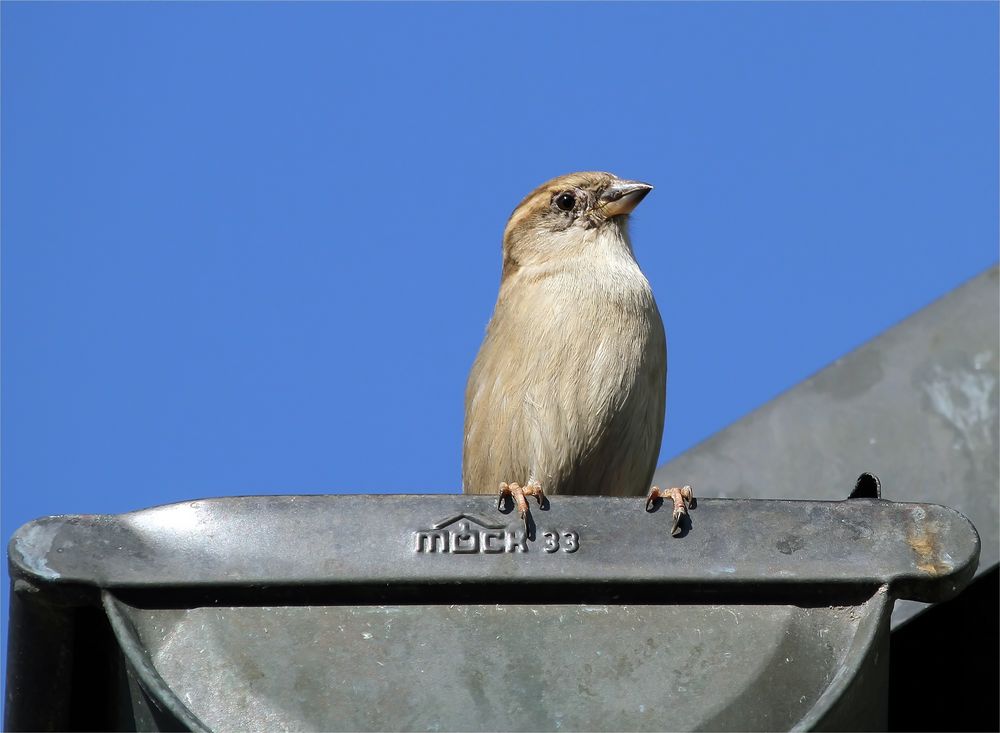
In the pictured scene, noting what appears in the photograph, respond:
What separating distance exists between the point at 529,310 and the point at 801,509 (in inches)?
107

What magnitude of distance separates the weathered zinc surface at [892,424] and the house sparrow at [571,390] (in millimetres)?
518

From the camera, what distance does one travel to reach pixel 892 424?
6.21m

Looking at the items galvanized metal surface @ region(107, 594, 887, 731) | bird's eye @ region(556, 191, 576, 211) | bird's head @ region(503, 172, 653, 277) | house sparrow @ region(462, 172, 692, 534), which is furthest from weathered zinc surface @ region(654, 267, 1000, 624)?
galvanized metal surface @ region(107, 594, 887, 731)

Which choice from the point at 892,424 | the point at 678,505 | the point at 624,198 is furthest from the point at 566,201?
the point at 678,505

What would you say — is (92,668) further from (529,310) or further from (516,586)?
(529,310)

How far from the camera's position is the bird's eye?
6984mm

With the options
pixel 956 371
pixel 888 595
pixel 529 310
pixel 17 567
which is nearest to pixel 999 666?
pixel 956 371

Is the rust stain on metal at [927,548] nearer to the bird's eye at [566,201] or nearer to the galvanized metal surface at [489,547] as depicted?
the galvanized metal surface at [489,547]

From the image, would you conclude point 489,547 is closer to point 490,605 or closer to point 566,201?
point 490,605

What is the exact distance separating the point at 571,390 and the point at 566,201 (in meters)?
1.39

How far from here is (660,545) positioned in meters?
3.45

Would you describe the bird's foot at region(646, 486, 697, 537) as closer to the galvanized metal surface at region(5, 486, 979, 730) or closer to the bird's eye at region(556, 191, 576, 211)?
the galvanized metal surface at region(5, 486, 979, 730)

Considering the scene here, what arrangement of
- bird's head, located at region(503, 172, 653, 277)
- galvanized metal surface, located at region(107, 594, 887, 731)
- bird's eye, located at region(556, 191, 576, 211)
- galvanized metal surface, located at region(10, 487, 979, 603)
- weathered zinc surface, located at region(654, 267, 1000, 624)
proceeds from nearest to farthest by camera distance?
galvanized metal surface, located at region(107, 594, 887, 731)
galvanized metal surface, located at region(10, 487, 979, 603)
weathered zinc surface, located at region(654, 267, 1000, 624)
bird's head, located at region(503, 172, 653, 277)
bird's eye, located at region(556, 191, 576, 211)

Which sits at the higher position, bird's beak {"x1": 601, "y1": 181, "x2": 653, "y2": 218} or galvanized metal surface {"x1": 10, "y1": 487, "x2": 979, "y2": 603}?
bird's beak {"x1": 601, "y1": 181, "x2": 653, "y2": 218}
